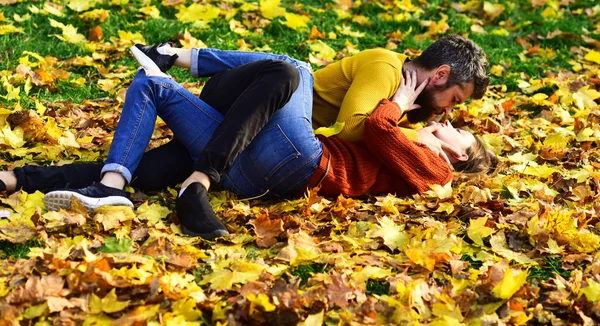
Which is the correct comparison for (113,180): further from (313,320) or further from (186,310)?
(313,320)

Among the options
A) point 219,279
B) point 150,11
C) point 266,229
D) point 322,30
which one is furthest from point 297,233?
point 150,11

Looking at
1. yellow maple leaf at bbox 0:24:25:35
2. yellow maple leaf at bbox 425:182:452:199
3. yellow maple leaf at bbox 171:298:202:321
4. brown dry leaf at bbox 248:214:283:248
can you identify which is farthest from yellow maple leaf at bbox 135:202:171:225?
yellow maple leaf at bbox 0:24:25:35

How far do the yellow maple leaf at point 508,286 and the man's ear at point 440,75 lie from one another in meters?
1.50

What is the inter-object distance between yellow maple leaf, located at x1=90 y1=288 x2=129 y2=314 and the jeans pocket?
119 centimetres

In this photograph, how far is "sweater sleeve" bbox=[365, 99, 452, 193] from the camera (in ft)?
11.5

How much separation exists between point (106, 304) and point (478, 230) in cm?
157

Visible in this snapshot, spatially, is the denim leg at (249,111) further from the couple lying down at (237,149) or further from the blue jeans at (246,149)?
the blue jeans at (246,149)

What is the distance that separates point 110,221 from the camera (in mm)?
3094

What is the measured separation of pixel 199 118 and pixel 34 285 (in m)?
1.25

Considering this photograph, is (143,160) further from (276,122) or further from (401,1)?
(401,1)

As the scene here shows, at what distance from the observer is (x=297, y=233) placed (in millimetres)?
3131

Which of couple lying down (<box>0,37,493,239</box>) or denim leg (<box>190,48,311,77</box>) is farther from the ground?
denim leg (<box>190,48,311,77</box>)

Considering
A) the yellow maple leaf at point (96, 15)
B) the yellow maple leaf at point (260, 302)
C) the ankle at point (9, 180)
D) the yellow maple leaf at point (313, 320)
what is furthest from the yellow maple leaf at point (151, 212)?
the yellow maple leaf at point (96, 15)

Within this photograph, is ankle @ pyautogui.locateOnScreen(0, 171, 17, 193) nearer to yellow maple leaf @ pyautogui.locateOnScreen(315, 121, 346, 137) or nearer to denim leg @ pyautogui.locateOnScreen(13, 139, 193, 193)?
denim leg @ pyautogui.locateOnScreen(13, 139, 193, 193)
